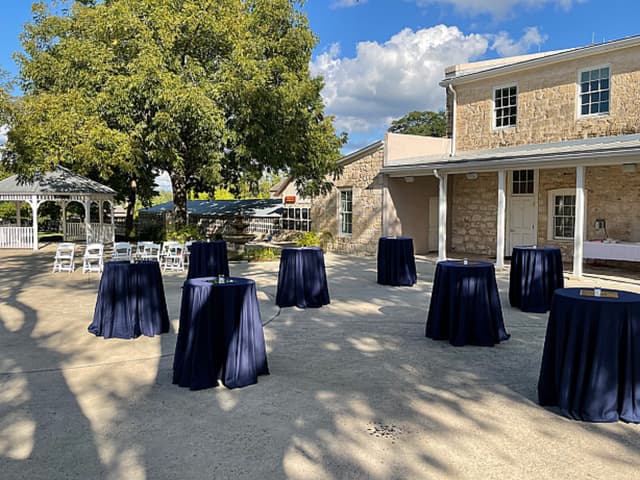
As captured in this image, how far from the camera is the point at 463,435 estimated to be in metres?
3.78

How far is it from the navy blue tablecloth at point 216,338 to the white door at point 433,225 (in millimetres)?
13466

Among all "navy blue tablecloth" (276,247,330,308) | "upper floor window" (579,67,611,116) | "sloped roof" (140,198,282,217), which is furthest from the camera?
"sloped roof" (140,198,282,217)

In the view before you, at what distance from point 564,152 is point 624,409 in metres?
9.13

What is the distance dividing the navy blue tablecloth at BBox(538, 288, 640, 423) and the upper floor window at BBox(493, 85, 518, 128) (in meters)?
12.8

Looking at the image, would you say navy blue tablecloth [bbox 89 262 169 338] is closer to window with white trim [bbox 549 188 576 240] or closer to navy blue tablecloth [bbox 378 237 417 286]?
navy blue tablecloth [bbox 378 237 417 286]

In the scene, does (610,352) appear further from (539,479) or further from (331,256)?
(331,256)

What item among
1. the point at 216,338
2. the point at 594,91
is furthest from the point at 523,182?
the point at 216,338

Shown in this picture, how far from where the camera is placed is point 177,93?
41.2 ft

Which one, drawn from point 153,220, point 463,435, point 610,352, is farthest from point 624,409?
point 153,220

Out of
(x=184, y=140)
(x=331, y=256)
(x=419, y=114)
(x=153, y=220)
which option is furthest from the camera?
(x=419, y=114)

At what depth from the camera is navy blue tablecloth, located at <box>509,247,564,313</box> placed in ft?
26.7

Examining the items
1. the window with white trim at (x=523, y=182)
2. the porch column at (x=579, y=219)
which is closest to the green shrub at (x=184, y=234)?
the window with white trim at (x=523, y=182)

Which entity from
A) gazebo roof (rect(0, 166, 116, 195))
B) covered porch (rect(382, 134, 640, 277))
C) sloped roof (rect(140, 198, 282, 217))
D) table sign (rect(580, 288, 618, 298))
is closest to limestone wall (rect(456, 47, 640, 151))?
covered porch (rect(382, 134, 640, 277))

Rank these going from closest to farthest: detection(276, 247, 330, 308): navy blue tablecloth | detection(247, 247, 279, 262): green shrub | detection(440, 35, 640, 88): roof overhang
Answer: detection(276, 247, 330, 308): navy blue tablecloth
detection(440, 35, 640, 88): roof overhang
detection(247, 247, 279, 262): green shrub
